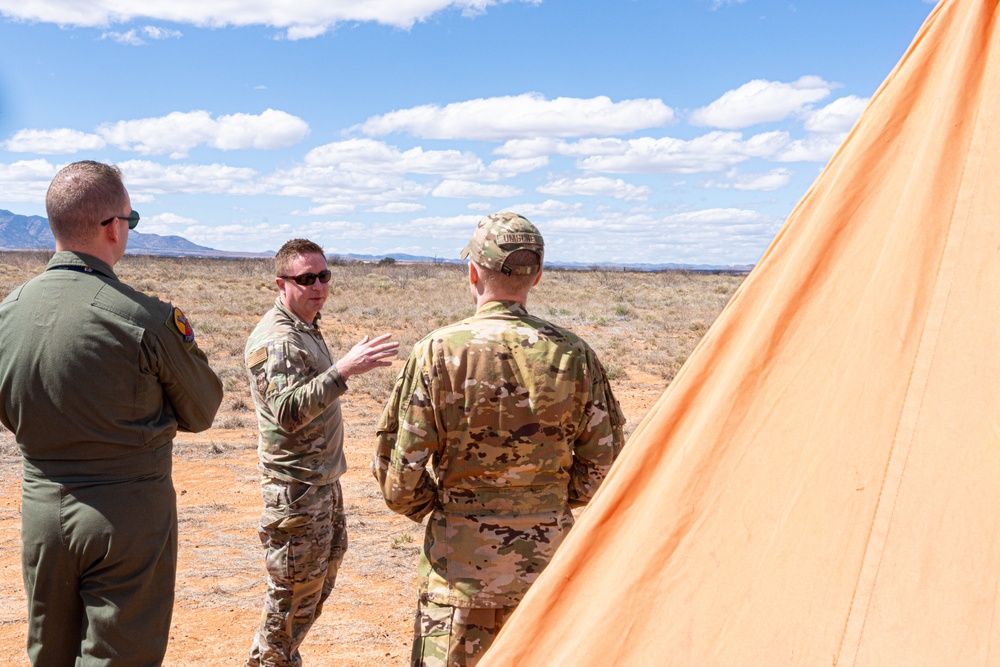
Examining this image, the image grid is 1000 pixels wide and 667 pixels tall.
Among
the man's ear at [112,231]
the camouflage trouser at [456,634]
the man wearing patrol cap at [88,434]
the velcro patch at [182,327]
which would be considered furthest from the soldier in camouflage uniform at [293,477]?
the camouflage trouser at [456,634]

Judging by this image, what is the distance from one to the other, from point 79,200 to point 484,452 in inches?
62.5

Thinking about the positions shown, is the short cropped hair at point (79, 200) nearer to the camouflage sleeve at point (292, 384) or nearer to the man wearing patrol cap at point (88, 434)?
the man wearing patrol cap at point (88, 434)

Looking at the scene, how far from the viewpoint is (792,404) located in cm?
216

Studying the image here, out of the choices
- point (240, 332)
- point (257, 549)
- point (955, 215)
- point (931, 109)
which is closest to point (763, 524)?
point (955, 215)

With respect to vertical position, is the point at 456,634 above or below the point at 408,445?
below

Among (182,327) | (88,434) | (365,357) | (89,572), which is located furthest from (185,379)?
(365,357)

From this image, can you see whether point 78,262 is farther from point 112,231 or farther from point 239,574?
point 239,574

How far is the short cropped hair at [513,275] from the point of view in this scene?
111 inches

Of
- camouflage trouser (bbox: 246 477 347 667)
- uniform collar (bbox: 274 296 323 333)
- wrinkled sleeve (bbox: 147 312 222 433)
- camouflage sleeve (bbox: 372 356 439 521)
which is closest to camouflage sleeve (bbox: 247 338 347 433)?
uniform collar (bbox: 274 296 323 333)

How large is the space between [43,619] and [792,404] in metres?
2.40

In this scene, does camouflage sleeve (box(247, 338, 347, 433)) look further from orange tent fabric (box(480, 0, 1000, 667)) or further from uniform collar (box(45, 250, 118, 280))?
orange tent fabric (box(480, 0, 1000, 667))

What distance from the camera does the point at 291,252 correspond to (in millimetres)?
3963

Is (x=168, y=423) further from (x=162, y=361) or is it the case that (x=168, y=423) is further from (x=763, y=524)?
(x=763, y=524)

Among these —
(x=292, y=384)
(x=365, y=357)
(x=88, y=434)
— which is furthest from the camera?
(x=292, y=384)
